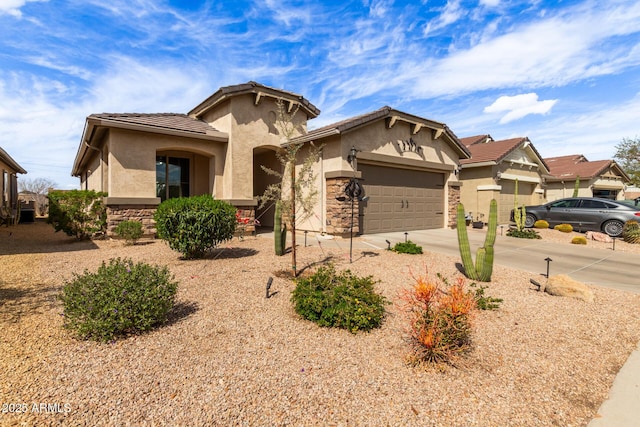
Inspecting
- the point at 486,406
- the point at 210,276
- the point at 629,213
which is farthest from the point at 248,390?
the point at 629,213

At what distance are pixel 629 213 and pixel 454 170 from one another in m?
6.76

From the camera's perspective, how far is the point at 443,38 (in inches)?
439

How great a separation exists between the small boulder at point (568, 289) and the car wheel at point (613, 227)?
10.4m

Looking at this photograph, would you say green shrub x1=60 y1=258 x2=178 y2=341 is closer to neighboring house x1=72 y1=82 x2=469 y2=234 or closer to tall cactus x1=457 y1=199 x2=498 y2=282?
tall cactus x1=457 y1=199 x2=498 y2=282

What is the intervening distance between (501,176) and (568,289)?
13.4 metres

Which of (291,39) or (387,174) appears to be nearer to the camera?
(291,39)

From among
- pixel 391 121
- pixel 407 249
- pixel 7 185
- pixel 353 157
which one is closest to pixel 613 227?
pixel 391 121

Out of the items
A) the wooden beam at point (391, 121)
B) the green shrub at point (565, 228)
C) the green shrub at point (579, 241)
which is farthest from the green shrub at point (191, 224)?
the green shrub at point (565, 228)

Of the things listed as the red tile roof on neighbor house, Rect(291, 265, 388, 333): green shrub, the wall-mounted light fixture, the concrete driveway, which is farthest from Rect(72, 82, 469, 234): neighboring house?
the red tile roof on neighbor house

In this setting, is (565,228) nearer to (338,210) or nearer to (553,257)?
(553,257)

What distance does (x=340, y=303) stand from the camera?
4.14 metres

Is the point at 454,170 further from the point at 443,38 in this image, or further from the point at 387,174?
the point at 443,38

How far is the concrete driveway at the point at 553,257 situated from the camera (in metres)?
6.98

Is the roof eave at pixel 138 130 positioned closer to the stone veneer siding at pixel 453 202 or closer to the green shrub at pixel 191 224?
the green shrub at pixel 191 224
